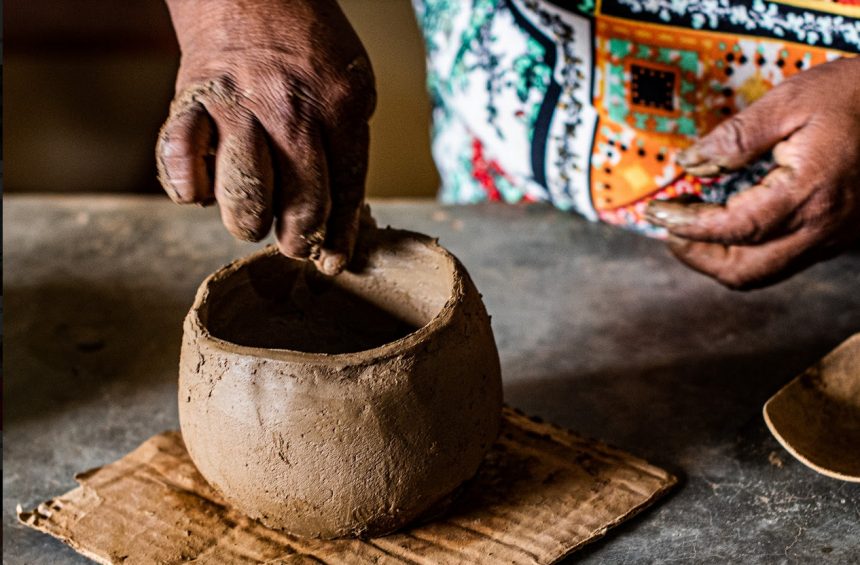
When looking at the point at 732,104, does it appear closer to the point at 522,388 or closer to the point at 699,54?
the point at 699,54

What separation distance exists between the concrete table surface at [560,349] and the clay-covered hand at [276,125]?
436 millimetres

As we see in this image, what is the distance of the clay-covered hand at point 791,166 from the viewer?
1236mm

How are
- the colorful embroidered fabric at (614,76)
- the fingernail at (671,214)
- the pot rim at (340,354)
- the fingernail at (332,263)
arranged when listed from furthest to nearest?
the colorful embroidered fabric at (614,76), the fingernail at (671,214), the fingernail at (332,263), the pot rim at (340,354)

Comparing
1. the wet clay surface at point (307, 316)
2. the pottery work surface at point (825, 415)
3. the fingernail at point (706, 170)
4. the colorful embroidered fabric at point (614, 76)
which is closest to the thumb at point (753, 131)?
the fingernail at point (706, 170)

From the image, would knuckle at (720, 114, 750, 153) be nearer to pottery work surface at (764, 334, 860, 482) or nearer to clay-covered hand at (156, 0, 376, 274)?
pottery work surface at (764, 334, 860, 482)

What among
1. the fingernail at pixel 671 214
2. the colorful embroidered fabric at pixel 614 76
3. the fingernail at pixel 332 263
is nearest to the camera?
the fingernail at pixel 332 263

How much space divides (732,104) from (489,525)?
72cm

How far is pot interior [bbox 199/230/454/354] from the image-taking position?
1216 millimetres

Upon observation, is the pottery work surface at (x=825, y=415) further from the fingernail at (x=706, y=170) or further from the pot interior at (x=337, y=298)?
the pot interior at (x=337, y=298)

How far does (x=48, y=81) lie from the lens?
3.74m

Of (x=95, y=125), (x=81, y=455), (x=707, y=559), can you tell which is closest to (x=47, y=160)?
(x=95, y=125)

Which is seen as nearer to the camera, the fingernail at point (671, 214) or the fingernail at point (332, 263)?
the fingernail at point (332, 263)

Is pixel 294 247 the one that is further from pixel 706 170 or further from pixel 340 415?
pixel 706 170

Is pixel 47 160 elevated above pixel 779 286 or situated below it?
below
